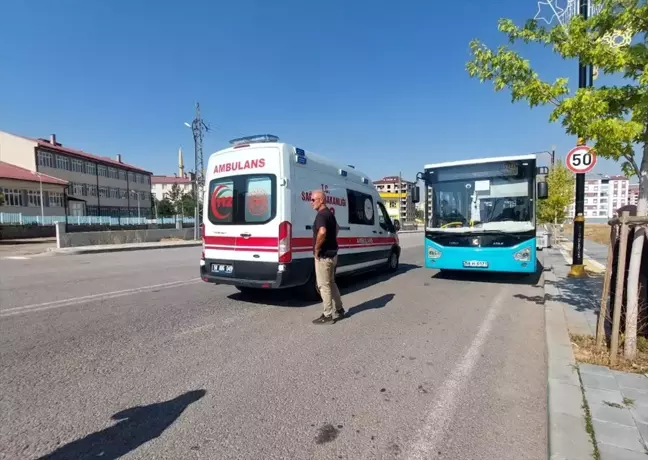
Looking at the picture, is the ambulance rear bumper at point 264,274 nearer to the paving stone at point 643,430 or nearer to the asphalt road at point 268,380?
the asphalt road at point 268,380

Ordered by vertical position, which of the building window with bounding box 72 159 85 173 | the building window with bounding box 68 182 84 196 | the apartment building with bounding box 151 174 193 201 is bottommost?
the building window with bounding box 68 182 84 196

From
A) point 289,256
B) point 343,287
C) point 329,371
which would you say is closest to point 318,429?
point 329,371

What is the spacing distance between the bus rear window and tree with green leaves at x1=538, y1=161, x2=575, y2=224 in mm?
24236

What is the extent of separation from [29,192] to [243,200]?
4548 centimetres

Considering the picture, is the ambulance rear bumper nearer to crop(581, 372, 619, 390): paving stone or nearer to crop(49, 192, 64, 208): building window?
crop(581, 372, 619, 390): paving stone

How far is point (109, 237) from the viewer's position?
73.9 ft

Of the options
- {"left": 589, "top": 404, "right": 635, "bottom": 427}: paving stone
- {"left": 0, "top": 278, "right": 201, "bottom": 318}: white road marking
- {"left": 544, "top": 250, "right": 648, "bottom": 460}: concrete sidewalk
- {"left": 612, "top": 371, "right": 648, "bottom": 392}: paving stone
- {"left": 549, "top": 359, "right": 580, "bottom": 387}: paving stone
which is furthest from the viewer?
{"left": 0, "top": 278, "right": 201, "bottom": 318}: white road marking

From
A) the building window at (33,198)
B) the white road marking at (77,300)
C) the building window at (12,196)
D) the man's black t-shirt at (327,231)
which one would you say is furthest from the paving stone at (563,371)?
the building window at (33,198)

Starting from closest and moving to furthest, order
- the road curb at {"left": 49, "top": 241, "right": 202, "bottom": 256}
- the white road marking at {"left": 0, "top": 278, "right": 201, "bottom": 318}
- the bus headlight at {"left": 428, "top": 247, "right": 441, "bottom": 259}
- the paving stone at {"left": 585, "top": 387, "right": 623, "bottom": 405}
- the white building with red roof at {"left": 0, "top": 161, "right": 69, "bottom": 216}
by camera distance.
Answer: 1. the paving stone at {"left": 585, "top": 387, "right": 623, "bottom": 405}
2. the white road marking at {"left": 0, "top": 278, "right": 201, "bottom": 318}
3. the bus headlight at {"left": 428, "top": 247, "right": 441, "bottom": 259}
4. the road curb at {"left": 49, "top": 241, "right": 202, "bottom": 256}
5. the white building with red roof at {"left": 0, "top": 161, "right": 69, "bottom": 216}

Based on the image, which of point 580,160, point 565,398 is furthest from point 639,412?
point 580,160

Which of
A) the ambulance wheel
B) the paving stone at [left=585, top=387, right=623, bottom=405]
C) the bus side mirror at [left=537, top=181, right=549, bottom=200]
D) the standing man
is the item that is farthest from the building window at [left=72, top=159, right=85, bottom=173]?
the paving stone at [left=585, top=387, right=623, bottom=405]

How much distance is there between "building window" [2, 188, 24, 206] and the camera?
37281 mm

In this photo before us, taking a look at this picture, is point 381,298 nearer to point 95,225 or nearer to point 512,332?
point 512,332

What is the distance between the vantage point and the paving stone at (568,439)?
92.8 inches
